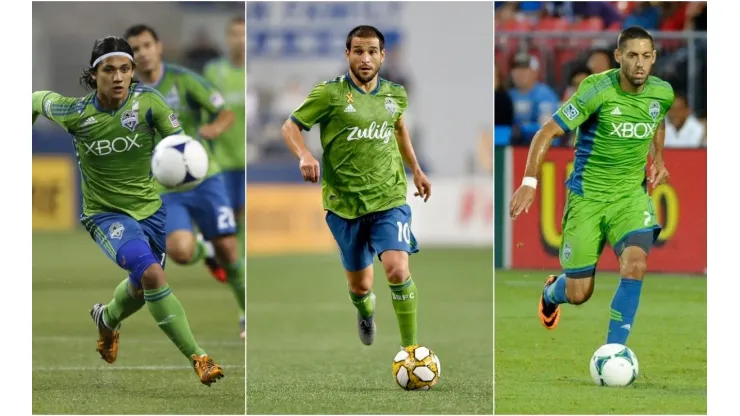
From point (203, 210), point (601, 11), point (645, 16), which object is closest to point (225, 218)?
point (203, 210)

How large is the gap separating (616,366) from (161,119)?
2781 millimetres

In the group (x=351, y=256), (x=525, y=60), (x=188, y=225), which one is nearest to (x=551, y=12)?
(x=525, y=60)

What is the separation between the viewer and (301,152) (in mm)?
6297

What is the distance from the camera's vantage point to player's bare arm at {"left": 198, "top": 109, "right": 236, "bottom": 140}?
28.2ft

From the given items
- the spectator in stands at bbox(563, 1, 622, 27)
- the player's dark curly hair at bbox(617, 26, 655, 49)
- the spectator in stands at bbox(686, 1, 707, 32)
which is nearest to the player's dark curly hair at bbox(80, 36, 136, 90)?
the player's dark curly hair at bbox(617, 26, 655, 49)

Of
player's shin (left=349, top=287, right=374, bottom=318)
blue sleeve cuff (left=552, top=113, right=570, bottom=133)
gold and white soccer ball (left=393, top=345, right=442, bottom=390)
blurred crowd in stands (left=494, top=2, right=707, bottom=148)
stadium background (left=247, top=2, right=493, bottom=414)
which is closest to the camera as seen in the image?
gold and white soccer ball (left=393, top=345, right=442, bottom=390)

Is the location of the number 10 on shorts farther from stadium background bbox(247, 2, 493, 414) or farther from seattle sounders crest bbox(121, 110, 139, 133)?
stadium background bbox(247, 2, 493, 414)

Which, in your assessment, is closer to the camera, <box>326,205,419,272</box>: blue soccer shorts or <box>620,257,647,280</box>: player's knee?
<box>326,205,419,272</box>: blue soccer shorts

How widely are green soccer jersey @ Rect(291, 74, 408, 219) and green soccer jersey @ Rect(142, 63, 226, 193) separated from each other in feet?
7.15

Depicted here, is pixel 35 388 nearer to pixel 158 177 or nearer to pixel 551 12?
pixel 158 177

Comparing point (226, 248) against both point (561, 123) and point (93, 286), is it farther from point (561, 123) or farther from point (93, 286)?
point (93, 286)

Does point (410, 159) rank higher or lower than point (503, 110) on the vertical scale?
lower

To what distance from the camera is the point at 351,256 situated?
6.94m

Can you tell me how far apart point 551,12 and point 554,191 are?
283 cm
